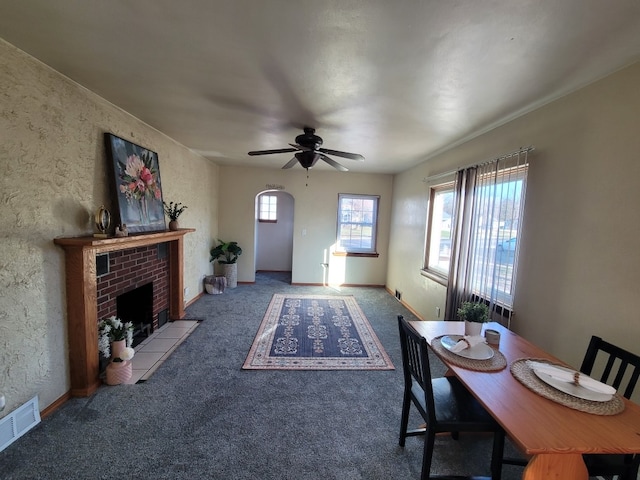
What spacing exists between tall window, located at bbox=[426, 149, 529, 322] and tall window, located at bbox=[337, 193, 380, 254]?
267cm

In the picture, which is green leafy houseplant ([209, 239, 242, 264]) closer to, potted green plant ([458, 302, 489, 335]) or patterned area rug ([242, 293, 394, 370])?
patterned area rug ([242, 293, 394, 370])

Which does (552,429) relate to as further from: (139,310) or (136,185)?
(139,310)

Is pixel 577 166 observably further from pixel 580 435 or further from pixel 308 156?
pixel 308 156

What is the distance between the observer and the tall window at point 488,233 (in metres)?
2.22

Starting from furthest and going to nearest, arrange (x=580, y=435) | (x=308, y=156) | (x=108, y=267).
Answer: (x=308, y=156)
(x=108, y=267)
(x=580, y=435)

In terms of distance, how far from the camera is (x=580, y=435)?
964 mm

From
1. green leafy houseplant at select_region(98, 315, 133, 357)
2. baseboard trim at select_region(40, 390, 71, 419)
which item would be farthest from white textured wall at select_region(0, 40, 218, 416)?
green leafy houseplant at select_region(98, 315, 133, 357)

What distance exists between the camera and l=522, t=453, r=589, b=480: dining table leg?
957mm

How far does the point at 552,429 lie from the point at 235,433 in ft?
5.60

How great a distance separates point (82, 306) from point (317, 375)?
1.94m

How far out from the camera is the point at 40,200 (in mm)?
1755

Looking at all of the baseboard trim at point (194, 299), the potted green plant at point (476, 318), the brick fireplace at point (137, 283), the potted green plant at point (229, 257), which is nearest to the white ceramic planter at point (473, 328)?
the potted green plant at point (476, 318)

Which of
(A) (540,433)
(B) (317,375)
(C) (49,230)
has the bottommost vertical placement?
(B) (317,375)

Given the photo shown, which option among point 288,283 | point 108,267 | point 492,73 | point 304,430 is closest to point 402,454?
point 304,430
